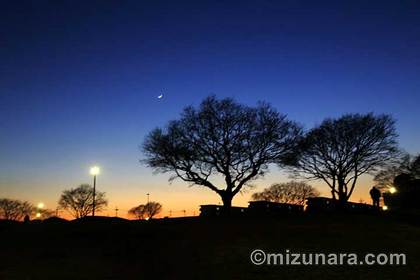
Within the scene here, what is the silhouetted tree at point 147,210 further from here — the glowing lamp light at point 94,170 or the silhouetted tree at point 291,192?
the glowing lamp light at point 94,170

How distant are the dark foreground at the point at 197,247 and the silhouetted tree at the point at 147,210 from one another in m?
97.6

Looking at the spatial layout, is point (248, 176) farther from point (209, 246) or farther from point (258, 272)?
point (258, 272)

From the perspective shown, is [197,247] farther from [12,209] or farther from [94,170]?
[12,209]

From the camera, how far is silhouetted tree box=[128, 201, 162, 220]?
130 m

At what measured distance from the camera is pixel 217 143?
44.8 m

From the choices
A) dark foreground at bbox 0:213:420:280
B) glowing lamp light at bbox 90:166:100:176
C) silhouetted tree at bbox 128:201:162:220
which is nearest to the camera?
dark foreground at bbox 0:213:420:280

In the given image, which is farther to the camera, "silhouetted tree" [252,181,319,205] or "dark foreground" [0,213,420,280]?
"silhouetted tree" [252,181,319,205]

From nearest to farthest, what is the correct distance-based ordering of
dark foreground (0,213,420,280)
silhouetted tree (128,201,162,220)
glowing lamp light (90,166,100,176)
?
dark foreground (0,213,420,280), glowing lamp light (90,166,100,176), silhouetted tree (128,201,162,220)

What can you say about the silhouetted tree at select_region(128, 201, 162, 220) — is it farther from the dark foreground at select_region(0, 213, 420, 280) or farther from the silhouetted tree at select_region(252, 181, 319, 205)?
the dark foreground at select_region(0, 213, 420, 280)

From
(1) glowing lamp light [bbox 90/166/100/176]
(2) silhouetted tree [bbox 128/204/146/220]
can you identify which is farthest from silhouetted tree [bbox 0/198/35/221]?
(1) glowing lamp light [bbox 90/166/100/176]

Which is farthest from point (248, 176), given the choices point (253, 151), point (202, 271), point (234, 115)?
point (202, 271)

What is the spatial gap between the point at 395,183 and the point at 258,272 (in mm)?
53454

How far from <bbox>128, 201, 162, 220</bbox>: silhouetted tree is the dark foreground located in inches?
3841

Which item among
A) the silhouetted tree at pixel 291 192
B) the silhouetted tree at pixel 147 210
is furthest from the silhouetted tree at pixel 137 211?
the silhouetted tree at pixel 291 192
